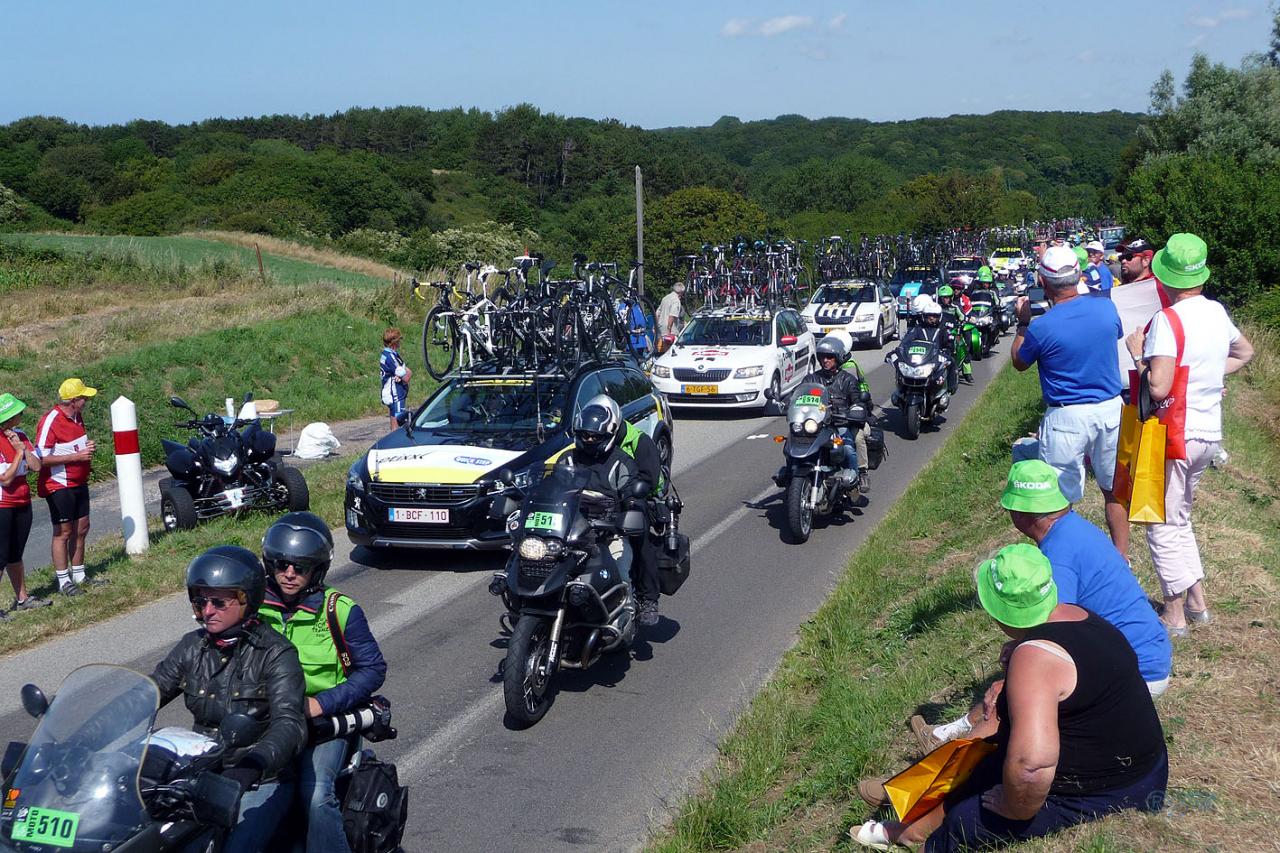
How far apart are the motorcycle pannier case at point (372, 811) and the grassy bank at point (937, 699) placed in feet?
4.57

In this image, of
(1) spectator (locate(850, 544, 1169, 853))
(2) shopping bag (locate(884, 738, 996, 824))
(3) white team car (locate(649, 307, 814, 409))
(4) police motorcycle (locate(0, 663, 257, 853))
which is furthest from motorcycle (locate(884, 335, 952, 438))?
(4) police motorcycle (locate(0, 663, 257, 853))

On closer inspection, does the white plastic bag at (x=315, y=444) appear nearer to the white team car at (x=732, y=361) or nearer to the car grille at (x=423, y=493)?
the white team car at (x=732, y=361)

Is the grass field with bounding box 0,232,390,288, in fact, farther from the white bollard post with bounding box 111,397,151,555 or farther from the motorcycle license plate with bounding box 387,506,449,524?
the motorcycle license plate with bounding box 387,506,449,524

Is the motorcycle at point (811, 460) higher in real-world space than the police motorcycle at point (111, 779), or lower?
lower

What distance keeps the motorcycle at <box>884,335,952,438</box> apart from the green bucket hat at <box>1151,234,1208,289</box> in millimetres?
10378

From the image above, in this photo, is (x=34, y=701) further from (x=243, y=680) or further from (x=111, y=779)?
(x=243, y=680)

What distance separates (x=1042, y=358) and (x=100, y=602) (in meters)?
7.22

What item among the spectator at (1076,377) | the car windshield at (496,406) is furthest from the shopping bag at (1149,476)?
the car windshield at (496,406)

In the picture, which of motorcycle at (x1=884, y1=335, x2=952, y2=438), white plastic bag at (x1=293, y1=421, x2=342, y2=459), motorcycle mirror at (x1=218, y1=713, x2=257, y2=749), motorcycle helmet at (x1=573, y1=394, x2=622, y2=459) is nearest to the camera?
motorcycle mirror at (x1=218, y1=713, x2=257, y2=749)

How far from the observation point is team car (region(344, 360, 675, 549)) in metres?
9.77

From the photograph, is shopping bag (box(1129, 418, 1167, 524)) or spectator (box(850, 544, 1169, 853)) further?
shopping bag (box(1129, 418, 1167, 524))

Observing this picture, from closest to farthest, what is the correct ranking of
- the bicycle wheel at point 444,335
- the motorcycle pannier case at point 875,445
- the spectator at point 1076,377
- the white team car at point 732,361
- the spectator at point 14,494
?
the spectator at point 1076,377, the spectator at point 14,494, the motorcycle pannier case at point 875,445, the bicycle wheel at point 444,335, the white team car at point 732,361

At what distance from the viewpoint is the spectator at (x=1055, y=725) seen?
12.7 ft

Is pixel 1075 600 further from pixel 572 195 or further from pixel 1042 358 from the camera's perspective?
pixel 572 195
